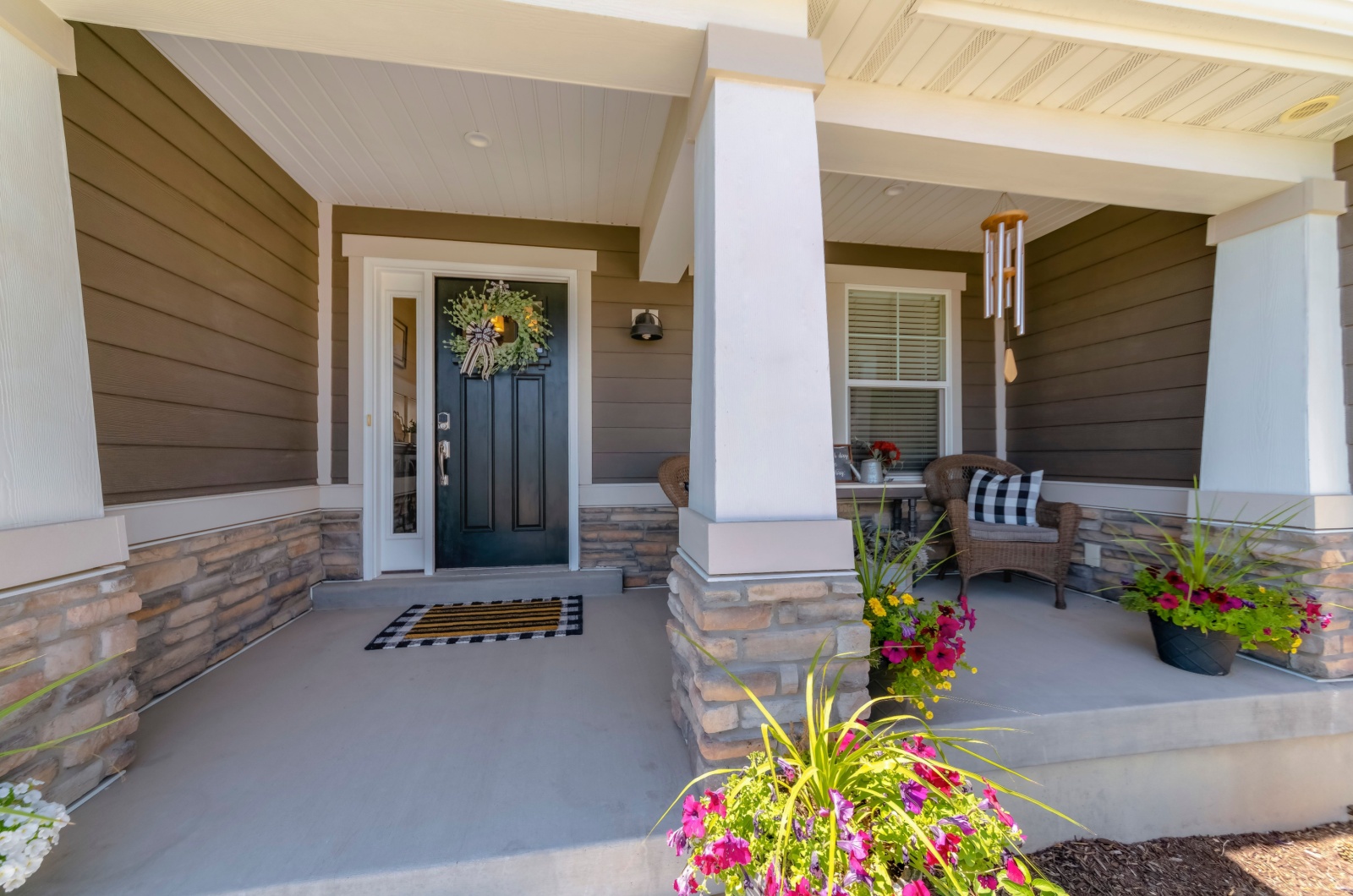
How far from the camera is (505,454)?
3662 mm

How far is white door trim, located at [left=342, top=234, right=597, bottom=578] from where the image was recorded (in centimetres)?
348

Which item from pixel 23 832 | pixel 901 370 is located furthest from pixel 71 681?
pixel 901 370

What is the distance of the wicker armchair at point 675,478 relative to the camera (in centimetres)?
344

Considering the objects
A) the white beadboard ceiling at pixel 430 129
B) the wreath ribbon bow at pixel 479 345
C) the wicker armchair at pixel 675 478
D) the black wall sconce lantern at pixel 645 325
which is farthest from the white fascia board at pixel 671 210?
the wicker armchair at pixel 675 478

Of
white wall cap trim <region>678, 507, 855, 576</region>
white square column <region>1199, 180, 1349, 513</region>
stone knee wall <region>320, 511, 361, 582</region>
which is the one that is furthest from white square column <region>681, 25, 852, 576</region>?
stone knee wall <region>320, 511, 361, 582</region>

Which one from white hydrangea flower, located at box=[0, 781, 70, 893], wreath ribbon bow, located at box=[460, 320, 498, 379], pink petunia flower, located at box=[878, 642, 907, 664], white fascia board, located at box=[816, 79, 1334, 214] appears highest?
white fascia board, located at box=[816, 79, 1334, 214]

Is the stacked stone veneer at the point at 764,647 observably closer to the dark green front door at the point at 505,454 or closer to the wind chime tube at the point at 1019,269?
the wind chime tube at the point at 1019,269

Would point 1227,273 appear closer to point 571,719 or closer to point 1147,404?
point 1147,404

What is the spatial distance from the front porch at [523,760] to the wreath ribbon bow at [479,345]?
1.76 m

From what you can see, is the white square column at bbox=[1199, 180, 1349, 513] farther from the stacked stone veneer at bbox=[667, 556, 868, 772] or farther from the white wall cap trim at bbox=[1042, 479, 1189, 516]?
the stacked stone veneer at bbox=[667, 556, 868, 772]

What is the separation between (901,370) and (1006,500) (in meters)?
1.27

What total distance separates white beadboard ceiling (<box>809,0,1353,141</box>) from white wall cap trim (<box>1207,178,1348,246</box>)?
0.26 meters

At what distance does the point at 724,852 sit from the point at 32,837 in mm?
1413

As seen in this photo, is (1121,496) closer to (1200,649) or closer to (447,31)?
(1200,649)
